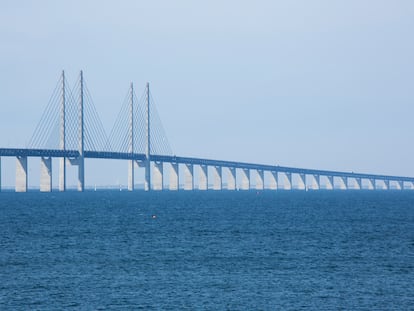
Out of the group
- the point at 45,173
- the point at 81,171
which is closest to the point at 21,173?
the point at 45,173

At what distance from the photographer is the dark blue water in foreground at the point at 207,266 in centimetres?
2756

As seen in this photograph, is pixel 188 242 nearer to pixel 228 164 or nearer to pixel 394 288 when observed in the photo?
pixel 394 288

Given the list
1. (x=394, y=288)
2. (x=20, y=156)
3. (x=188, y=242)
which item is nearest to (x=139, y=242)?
(x=188, y=242)

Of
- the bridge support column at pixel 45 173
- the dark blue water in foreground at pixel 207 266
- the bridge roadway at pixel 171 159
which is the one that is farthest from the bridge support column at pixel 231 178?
the dark blue water in foreground at pixel 207 266

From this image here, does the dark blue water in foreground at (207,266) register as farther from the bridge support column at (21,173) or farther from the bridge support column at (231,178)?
the bridge support column at (231,178)

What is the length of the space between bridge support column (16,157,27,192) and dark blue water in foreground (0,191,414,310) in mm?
59394

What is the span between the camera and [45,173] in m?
123

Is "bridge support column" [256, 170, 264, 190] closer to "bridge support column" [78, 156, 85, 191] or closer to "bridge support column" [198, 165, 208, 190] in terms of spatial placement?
"bridge support column" [198, 165, 208, 190]

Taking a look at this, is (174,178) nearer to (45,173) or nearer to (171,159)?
(171,159)

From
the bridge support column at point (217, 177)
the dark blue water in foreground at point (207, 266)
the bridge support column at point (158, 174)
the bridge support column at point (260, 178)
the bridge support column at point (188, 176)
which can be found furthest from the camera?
the bridge support column at point (260, 178)

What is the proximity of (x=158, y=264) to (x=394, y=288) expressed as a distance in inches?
404

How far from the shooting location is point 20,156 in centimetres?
11756

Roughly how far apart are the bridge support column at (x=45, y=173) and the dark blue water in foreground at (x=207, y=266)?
60608 mm

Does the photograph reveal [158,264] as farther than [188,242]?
No
